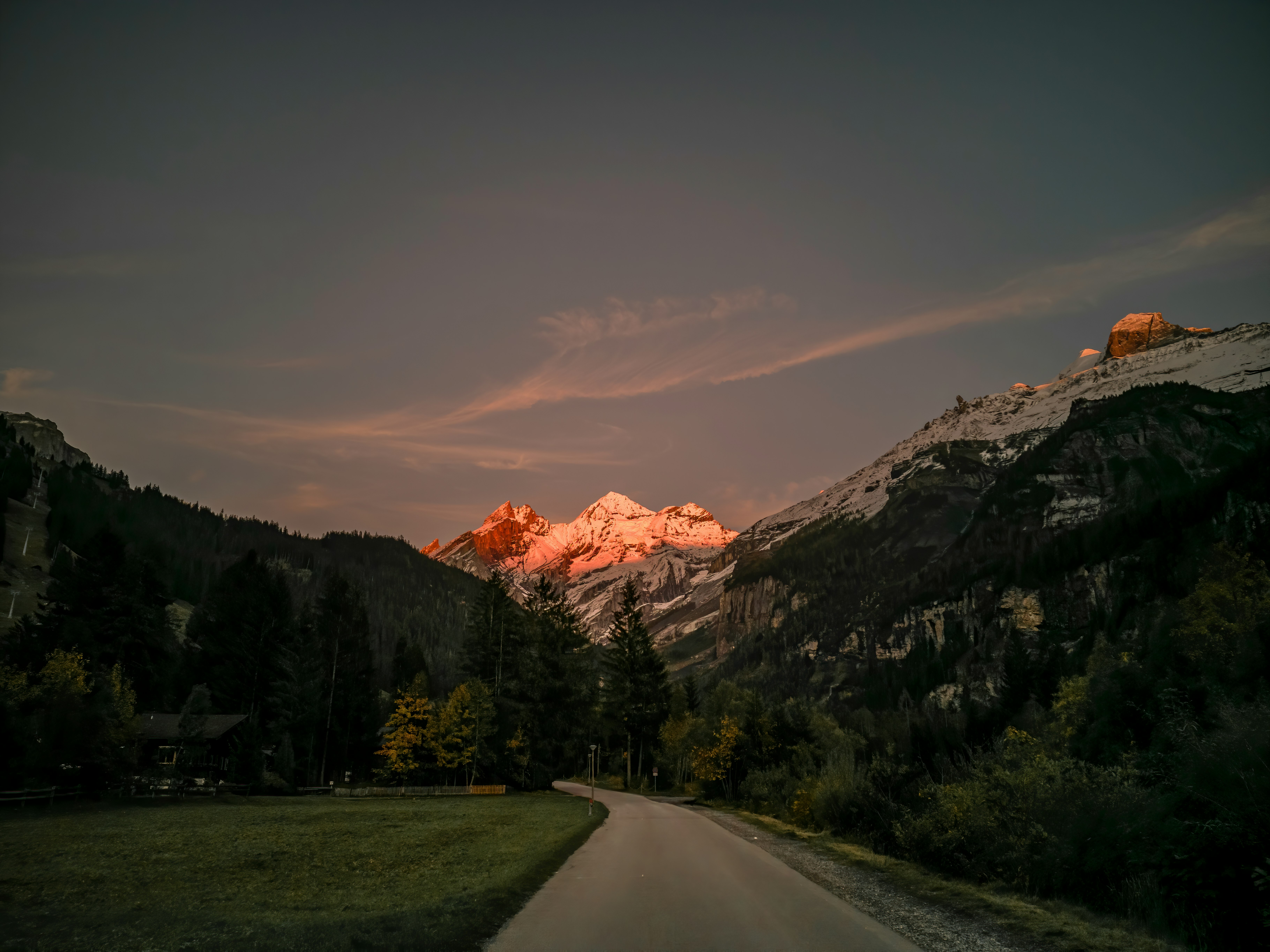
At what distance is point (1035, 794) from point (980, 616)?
560 feet

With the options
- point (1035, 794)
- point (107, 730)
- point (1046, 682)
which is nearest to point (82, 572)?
point (107, 730)

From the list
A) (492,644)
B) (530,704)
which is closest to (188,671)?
(492,644)

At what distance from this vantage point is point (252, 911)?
13.3 m

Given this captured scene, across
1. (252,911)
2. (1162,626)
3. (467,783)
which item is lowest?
(467,783)

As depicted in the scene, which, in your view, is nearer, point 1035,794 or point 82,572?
point 1035,794

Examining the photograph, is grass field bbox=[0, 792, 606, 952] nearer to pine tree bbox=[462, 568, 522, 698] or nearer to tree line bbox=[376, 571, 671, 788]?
tree line bbox=[376, 571, 671, 788]

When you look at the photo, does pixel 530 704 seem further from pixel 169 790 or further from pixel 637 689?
pixel 169 790

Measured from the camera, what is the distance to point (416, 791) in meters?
60.3

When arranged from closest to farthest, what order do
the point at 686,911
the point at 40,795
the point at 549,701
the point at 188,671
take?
the point at 686,911 → the point at 40,795 → the point at 549,701 → the point at 188,671

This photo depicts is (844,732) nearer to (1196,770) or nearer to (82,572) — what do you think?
(1196,770)

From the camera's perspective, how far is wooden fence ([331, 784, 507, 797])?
58.1 meters

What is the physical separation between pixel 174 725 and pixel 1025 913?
68384mm

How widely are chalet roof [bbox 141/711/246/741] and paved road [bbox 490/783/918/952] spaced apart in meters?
49.3

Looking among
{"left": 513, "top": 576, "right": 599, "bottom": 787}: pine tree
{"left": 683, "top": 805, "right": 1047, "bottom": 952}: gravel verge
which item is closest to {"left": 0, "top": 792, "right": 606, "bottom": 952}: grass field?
{"left": 683, "top": 805, "right": 1047, "bottom": 952}: gravel verge
